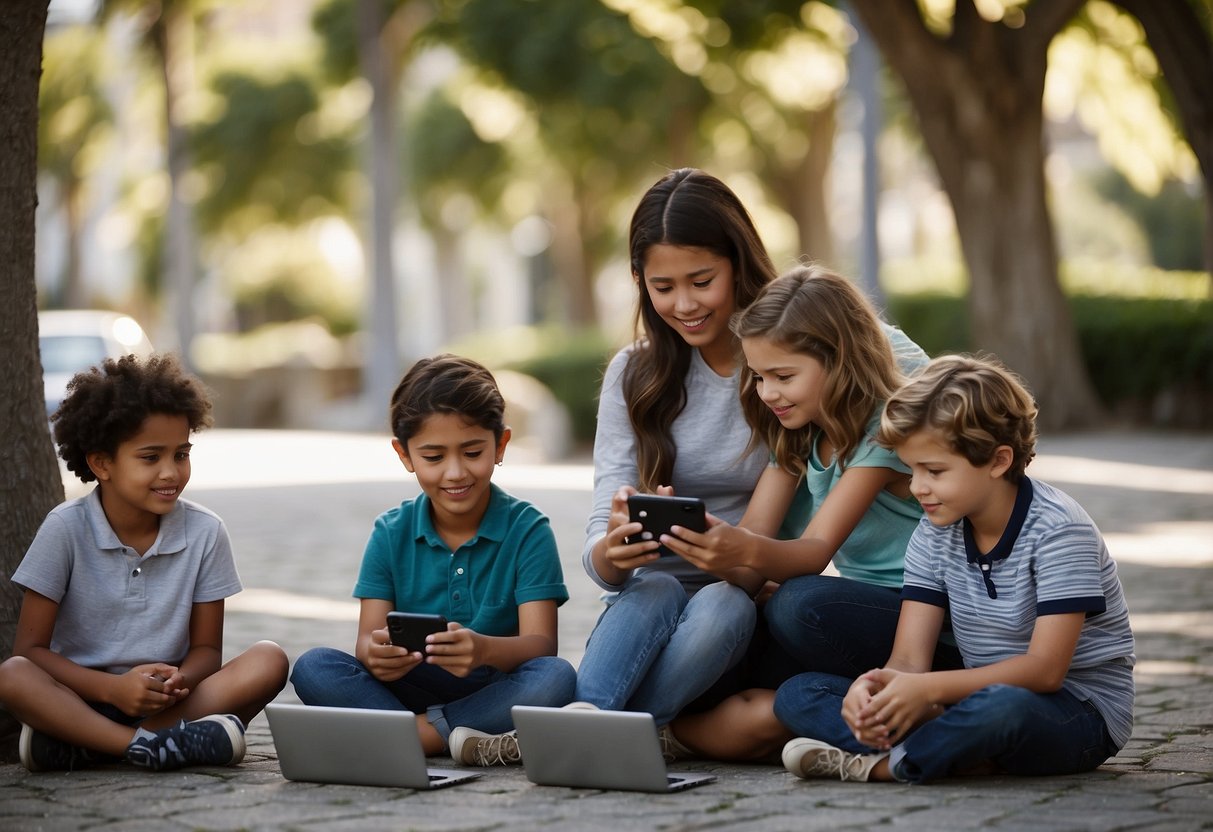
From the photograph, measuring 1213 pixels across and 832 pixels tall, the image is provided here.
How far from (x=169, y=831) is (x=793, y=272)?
196 cm

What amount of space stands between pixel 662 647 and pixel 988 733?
0.81 m

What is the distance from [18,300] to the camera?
437 cm

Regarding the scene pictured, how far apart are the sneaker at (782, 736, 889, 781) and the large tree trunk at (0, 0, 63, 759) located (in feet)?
6.99

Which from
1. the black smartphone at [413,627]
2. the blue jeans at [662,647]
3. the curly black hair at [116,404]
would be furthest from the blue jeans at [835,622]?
the curly black hair at [116,404]

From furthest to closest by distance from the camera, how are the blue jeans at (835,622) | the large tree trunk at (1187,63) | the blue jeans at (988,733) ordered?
1. the large tree trunk at (1187,63)
2. the blue jeans at (835,622)
3. the blue jeans at (988,733)

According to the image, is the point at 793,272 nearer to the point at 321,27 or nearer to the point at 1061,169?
the point at 321,27

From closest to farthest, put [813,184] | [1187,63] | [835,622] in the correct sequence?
[835,622] → [1187,63] → [813,184]

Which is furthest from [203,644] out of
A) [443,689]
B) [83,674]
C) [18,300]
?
[18,300]

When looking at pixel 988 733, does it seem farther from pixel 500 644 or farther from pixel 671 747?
pixel 500 644

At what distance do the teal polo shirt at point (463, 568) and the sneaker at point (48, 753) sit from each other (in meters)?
0.78

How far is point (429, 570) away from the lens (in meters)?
4.04

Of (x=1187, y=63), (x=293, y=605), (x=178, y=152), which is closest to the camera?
(x=293, y=605)

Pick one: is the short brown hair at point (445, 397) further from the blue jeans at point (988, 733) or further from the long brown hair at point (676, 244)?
the blue jeans at point (988, 733)

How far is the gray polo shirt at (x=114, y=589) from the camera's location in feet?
13.0
